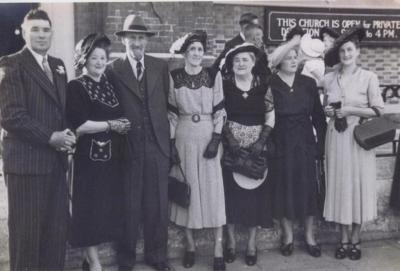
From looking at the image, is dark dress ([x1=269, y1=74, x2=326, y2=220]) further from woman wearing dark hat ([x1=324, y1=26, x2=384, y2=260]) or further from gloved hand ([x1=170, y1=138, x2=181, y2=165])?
gloved hand ([x1=170, y1=138, x2=181, y2=165])

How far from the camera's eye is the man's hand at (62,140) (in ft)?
11.1

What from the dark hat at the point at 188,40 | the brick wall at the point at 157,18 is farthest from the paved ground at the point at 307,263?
the brick wall at the point at 157,18

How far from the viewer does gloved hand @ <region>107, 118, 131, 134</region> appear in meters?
3.67

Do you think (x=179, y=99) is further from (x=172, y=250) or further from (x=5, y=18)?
(x=5, y=18)

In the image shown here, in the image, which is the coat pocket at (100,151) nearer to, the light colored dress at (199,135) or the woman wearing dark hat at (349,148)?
the light colored dress at (199,135)

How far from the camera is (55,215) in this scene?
11.5ft

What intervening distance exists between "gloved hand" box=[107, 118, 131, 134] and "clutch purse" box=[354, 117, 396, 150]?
1.79 meters

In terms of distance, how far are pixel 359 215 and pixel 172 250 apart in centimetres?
151

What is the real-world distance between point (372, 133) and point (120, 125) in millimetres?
1944

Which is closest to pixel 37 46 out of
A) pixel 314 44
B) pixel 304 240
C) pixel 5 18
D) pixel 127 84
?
pixel 127 84

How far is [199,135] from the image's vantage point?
409 centimetres

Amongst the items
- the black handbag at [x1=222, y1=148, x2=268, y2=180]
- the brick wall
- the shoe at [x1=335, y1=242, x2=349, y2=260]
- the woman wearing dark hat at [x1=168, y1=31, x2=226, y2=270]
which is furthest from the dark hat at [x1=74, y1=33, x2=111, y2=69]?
the brick wall

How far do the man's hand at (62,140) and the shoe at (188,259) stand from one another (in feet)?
4.46

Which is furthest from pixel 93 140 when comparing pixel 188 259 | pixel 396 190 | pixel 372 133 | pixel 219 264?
pixel 396 190
